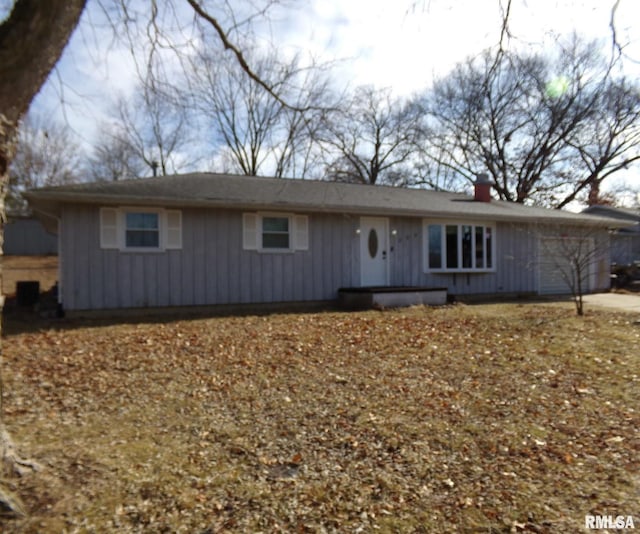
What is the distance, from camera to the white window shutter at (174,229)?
9688mm

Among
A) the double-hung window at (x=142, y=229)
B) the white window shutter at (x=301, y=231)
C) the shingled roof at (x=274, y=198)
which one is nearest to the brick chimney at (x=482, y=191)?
the shingled roof at (x=274, y=198)

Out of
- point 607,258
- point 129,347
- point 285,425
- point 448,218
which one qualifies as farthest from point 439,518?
point 607,258

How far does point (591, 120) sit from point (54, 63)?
28247mm

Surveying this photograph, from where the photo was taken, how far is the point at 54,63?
8.92 ft

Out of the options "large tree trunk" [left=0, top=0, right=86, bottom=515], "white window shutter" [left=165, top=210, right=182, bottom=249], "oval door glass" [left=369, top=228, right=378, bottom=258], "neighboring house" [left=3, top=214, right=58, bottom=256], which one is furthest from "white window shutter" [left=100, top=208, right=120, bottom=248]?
"neighboring house" [left=3, top=214, right=58, bottom=256]

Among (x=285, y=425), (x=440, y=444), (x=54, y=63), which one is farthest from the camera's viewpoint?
(x=285, y=425)

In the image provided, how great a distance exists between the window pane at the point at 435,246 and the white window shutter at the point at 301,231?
3842 millimetres

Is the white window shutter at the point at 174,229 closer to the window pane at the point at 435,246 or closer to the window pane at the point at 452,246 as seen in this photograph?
the window pane at the point at 435,246

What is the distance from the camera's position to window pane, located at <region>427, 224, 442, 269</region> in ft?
40.6

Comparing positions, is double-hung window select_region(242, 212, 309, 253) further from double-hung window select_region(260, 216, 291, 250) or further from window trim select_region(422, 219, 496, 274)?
window trim select_region(422, 219, 496, 274)

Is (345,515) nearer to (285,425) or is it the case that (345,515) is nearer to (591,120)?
(285,425)

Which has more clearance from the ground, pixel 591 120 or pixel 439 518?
pixel 591 120

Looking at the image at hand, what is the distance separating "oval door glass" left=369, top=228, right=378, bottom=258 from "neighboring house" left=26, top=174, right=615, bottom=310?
1.1 inches

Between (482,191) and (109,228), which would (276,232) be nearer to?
(109,228)
